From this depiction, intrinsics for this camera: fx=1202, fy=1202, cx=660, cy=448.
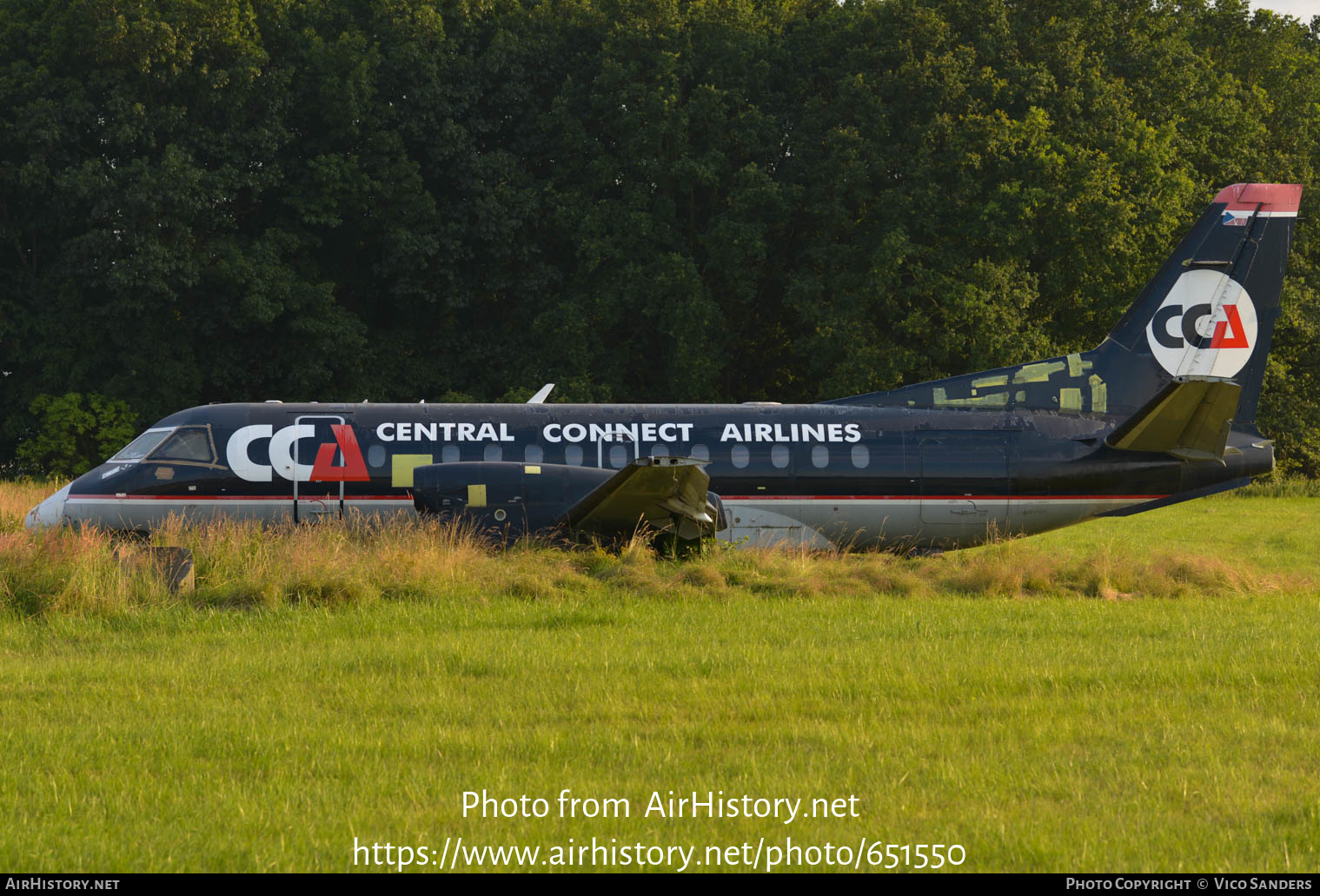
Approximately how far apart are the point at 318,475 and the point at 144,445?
292 centimetres

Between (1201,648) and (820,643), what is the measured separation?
3539 mm

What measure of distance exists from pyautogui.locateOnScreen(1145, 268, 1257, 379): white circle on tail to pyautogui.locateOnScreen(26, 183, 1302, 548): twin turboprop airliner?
27 mm

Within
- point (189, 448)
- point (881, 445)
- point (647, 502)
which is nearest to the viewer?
point (647, 502)

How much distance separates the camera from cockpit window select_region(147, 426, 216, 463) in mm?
18797

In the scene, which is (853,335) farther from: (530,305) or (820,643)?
(820,643)

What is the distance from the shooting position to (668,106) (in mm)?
36375

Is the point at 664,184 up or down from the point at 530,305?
up

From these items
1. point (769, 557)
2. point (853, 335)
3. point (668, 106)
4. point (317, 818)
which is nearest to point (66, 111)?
point (668, 106)

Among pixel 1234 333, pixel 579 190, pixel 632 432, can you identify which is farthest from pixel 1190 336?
pixel 579 190

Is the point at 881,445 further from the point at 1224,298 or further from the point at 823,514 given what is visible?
the point at 1224,298

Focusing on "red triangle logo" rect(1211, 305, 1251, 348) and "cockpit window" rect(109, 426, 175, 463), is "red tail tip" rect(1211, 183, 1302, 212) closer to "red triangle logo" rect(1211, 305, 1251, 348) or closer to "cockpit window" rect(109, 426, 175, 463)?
"red triangle logo" rect(1211, 305, 1251, 348)

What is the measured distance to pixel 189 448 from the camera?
1888cm

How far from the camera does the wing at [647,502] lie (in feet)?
53.2

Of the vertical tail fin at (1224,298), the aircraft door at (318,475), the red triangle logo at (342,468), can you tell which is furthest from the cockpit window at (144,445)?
the vertical tail fin at (1224,298)
